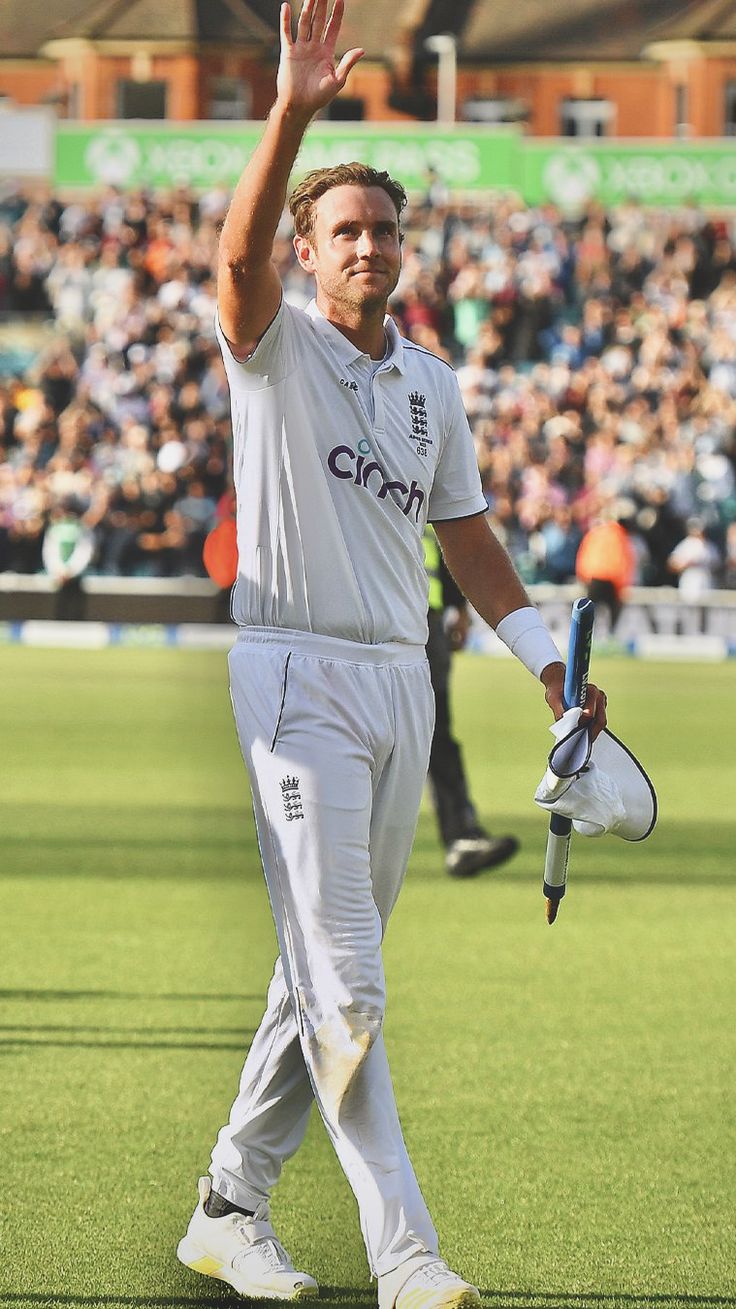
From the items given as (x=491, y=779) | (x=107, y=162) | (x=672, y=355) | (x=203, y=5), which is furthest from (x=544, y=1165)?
(x=203, y=5)

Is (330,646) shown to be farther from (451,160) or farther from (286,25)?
(451,160)

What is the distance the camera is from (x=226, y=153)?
127ft

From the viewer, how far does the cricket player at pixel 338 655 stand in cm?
461

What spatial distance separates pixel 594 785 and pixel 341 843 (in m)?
0.56

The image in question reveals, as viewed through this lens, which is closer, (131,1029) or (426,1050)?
(426,1050)

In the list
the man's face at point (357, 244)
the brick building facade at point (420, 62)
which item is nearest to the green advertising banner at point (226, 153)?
the brick building facade at point (420, 62)

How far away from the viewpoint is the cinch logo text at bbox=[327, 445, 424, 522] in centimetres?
467

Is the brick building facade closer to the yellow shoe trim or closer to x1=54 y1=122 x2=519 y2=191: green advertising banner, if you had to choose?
x1=54 y1=122 x2=519 y2=191: green advertising banner

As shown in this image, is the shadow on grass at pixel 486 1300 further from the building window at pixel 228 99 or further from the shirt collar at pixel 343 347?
the building window at pixel 228 99

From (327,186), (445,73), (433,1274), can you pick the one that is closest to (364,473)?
(327,186)

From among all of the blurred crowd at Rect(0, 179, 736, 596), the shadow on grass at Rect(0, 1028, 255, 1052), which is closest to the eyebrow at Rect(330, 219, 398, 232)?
the shadow on grass at Rect(0, 1028, 255, 1052)

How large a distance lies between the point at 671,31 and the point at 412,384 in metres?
44.2

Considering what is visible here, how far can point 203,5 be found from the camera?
1639 inches

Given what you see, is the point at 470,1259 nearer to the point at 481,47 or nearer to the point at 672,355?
the point at 672,355
